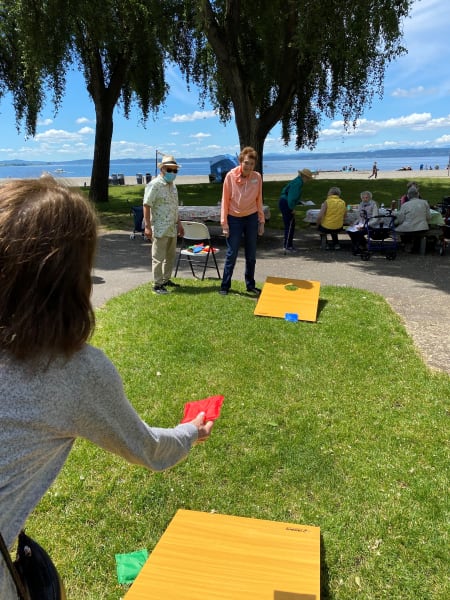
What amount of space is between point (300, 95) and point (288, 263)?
40.0ft

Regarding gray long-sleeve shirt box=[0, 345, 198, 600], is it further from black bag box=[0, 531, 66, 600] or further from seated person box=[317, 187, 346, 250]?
seated person box=[317, 187, 346, 250]

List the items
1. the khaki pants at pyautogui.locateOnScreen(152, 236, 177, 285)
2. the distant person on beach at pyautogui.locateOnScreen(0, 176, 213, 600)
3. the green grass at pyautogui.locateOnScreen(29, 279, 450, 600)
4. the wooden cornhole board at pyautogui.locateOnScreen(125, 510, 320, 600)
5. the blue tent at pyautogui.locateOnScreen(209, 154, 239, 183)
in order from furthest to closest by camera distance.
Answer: the blue tent at pyautogui.locateOnScreen(209, 154, 239, 183) → the khaki pants at pyautogui.locateOnScreen(152, 236, 177, 285) → the green grass at pyautogui.locateOnScreen(29, 279, 450, 600) → the wooden cornhole board at pyautogui.locateOnScreen(125, 510, 320, 600) → the distant person on beach at pyautogui.locateOnScreen(0, 176, 213, 600)

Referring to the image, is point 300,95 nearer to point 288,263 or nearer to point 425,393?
point 288,263

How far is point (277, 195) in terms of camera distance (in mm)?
23062

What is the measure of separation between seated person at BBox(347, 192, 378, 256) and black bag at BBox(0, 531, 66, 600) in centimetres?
1076

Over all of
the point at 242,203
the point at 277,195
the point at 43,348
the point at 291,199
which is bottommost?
the point at 43,348

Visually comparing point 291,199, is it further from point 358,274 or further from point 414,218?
point 414,218

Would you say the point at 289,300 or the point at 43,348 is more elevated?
the point at 43,348

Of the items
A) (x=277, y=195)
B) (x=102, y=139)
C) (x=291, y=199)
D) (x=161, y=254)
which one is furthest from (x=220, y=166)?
(x=161, y=254)

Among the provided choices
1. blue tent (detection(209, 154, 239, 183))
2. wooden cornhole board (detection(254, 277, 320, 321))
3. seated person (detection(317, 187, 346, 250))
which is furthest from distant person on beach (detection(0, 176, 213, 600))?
blue tent (detection(209, 154, 239, 183))

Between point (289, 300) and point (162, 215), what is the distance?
96.4 inches

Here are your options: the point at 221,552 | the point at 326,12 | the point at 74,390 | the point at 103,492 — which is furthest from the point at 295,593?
the point at 326,12

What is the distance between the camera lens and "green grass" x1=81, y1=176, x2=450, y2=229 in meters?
17.1

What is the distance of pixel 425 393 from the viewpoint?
4629 mm
